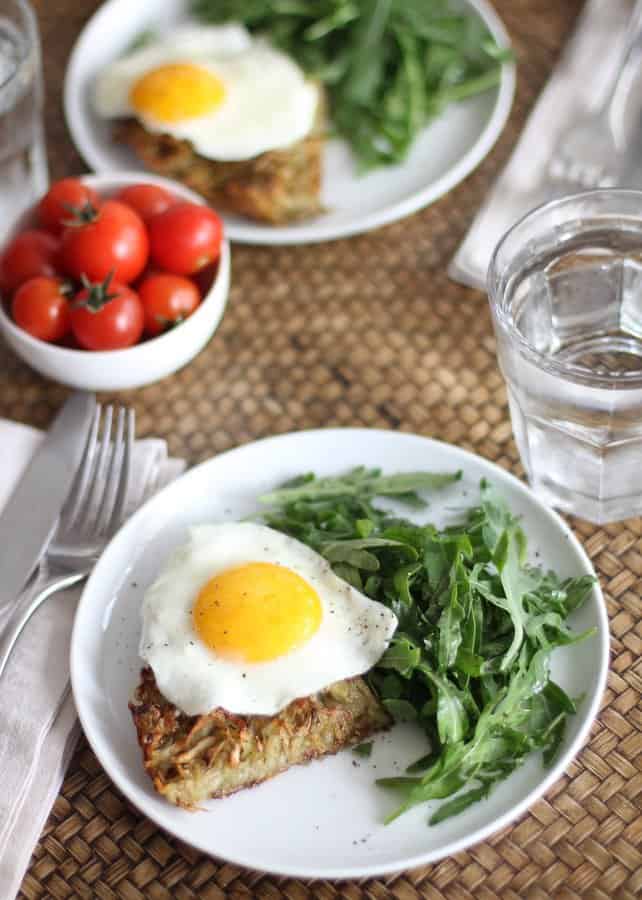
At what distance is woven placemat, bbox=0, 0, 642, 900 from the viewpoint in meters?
2.00

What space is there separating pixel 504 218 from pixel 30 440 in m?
1.34

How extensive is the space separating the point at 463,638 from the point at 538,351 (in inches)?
24.0

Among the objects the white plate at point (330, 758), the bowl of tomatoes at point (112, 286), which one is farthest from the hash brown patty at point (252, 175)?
the white plate at point (330, 758)

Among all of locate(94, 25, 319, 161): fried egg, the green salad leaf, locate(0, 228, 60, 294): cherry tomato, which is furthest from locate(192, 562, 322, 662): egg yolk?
the green salad leaf

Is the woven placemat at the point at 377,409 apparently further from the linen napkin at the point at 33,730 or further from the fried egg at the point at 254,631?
the fried egg at the point at 254,631

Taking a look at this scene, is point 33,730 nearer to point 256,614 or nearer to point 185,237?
point 256,614

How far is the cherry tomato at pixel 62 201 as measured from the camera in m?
2.81

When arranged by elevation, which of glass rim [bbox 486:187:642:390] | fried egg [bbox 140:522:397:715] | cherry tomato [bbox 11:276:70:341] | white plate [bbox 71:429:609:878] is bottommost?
white plate [bbox 71:429:609:878]

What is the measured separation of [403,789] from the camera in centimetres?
198

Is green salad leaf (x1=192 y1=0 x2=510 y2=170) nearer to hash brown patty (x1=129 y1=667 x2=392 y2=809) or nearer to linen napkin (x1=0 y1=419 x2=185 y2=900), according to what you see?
linen napkin (x1=0 y1=419 x2=185 y2=900)

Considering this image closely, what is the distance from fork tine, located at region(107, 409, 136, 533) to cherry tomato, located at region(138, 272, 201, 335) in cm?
27

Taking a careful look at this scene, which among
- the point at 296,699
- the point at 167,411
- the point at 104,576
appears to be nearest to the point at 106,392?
the point at 167,411

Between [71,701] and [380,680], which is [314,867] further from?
[71,701]

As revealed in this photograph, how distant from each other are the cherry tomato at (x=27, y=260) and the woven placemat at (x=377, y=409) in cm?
23
